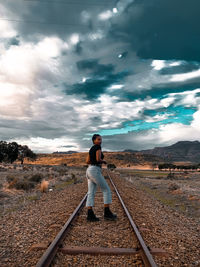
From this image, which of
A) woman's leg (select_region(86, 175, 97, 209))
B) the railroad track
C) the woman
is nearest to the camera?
the railroad track

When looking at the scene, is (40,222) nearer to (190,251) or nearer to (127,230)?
(127,230)

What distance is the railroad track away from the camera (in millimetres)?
3707

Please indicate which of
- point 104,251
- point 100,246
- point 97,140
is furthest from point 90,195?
point 104,251

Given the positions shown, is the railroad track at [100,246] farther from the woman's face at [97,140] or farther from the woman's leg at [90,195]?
the woman's face at [97,140]

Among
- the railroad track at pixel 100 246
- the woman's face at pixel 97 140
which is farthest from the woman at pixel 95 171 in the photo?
the railroad track at pixel 100 246

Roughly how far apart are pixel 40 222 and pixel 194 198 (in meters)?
9.87

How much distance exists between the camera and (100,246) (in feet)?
14.3

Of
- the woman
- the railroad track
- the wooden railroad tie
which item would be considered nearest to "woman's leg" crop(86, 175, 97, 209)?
the woman

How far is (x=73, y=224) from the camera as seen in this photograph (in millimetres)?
5719

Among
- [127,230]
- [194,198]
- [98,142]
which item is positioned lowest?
[194,198]

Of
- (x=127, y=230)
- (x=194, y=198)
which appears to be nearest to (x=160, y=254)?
(x=127, y=230)

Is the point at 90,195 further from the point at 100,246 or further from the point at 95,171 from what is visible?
the point at 100,246

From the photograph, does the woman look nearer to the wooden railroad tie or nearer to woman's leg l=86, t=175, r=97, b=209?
woman's leg l=86, t=175, r=97, b=209

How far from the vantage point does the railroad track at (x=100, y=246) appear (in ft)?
12.2
